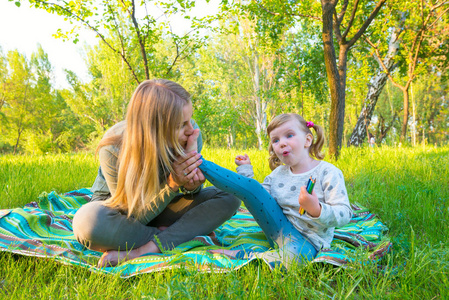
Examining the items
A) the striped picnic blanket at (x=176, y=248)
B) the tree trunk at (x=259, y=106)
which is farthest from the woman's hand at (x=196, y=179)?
the tree trunk at (x=259, y=106)

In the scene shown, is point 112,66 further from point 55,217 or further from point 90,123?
point 55,217

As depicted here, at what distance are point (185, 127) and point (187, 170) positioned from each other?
29 centimetres

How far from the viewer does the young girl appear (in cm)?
174

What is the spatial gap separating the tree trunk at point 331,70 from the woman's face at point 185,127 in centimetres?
314

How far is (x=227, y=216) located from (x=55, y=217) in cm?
165

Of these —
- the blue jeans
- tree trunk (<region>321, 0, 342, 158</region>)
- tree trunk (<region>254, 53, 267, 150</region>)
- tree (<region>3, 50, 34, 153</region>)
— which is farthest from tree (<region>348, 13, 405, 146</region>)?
tree (<region>3, 50, 34, 153</region>)

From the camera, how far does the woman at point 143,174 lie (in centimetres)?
186

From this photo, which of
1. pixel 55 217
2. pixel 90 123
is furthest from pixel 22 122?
pixel 55 217

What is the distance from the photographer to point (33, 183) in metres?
3.67

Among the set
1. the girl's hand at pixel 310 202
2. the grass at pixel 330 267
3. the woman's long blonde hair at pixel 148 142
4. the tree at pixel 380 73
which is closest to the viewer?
the grass at pixel 330 267

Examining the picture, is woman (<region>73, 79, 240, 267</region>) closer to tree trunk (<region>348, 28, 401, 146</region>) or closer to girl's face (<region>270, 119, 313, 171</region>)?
girl's face (<region>270, 119, 313, 171</region>)

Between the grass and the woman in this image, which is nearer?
the grass

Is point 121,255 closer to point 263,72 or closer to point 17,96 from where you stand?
point 263,72

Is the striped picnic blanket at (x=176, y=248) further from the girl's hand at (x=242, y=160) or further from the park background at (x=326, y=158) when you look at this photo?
the girl's hand at (x=242, y=160)
